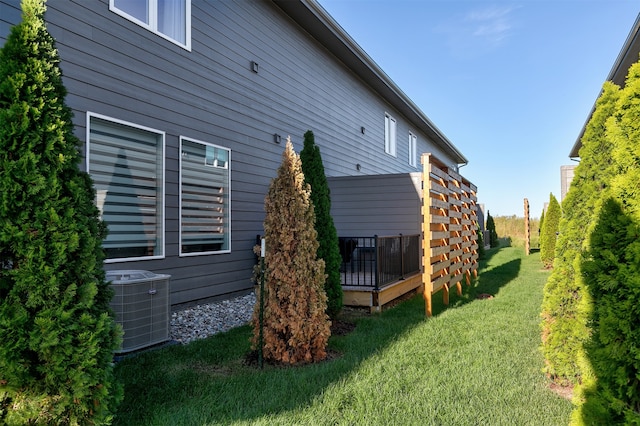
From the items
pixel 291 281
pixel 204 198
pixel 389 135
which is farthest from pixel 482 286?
pixel 389 135

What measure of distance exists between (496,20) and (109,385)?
1096 cm

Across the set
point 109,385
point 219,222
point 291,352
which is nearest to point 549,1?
point 219,222

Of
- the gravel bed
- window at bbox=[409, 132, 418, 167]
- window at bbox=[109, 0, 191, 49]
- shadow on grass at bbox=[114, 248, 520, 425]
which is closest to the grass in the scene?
shadow on grass at bbox=[114, 248, 520, 425]

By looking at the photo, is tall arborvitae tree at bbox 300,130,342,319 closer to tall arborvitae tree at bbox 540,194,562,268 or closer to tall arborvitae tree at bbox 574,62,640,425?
tall arborvitae tree at bbox 574,62,640,425

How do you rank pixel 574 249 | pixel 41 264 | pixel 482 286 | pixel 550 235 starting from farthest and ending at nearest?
pixel 550 235 → pixel 482 286 → pixel 574 249 → pixel 41 264

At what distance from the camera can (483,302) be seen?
22.9 feet

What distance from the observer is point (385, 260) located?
6.62m

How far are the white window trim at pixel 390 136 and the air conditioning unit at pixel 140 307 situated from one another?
11728mm

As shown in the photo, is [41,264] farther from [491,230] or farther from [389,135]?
[491,230]

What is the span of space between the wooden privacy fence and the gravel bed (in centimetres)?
281

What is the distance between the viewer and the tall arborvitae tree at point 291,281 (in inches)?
153

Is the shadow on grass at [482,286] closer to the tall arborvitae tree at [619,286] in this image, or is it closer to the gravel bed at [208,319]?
the gravel bed at [208,319]

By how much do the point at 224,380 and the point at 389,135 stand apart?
13102 millimetres

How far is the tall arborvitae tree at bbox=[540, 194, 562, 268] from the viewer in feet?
41.1
